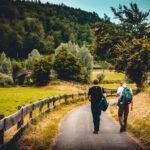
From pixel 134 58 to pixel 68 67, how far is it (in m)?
45.8

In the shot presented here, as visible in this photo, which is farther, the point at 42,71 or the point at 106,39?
the point at 42,71

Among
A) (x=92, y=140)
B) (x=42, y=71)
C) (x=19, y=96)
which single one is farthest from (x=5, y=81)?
(x=92, y=140)

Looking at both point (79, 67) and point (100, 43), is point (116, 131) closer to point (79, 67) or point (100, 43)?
point (100, 43)

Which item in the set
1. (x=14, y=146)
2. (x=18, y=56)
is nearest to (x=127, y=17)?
(x=14, y=146)

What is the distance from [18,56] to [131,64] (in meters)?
142

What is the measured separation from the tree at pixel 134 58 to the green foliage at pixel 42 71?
39.9m

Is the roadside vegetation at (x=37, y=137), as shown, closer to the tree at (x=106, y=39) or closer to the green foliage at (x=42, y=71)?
the tree at (x=106, y=39)

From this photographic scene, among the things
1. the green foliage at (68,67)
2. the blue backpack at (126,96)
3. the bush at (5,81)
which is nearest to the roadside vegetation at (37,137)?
the blue backpack at (126,96)

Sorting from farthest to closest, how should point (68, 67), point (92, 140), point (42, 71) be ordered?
point (68, 67) → point (42, 71) → point (92, 140)

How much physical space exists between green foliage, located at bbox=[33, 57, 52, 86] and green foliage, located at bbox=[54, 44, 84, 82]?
3.52 meters

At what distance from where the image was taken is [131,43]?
160ft

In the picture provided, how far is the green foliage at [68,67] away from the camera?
299ft

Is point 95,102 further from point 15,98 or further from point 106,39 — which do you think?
point 106,39

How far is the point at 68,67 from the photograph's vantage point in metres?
91.1
